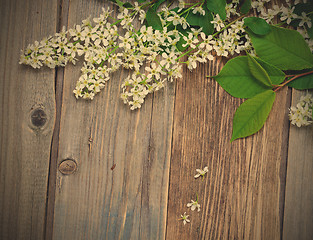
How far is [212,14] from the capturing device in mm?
715

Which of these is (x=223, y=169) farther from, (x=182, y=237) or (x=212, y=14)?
(x=212, y=14)

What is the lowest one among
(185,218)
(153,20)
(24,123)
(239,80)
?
(185,218)

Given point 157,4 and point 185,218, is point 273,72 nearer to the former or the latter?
point 157,4

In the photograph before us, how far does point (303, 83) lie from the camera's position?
0.74 metres

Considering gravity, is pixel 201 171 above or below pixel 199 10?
below

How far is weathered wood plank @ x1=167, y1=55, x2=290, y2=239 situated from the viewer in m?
0.76

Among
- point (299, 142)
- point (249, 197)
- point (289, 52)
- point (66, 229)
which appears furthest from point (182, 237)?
point (289, 52)

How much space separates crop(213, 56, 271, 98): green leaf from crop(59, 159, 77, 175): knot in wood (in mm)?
492

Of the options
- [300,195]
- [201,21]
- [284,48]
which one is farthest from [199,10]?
[300,195]

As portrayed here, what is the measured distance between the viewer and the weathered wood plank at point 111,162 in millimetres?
738

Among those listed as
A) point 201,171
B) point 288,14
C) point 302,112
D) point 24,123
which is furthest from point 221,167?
point 24,123

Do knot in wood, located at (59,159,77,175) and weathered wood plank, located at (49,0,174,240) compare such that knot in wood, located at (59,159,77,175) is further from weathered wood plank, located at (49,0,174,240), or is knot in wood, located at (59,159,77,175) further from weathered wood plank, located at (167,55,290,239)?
weathered wood plank, located at (167,55,290,239)

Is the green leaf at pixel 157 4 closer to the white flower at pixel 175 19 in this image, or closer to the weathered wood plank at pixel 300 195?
the white flower at pixel 175 19

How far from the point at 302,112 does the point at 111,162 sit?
0.59 metres
